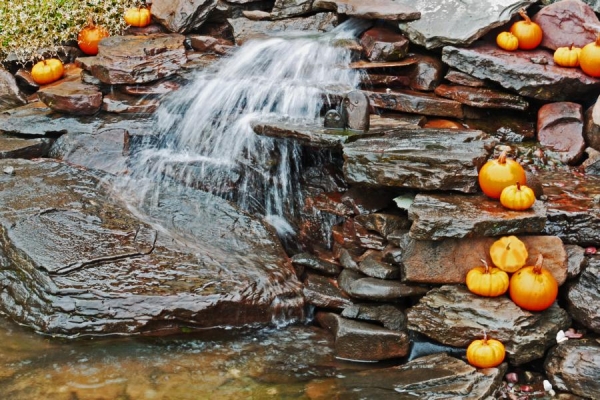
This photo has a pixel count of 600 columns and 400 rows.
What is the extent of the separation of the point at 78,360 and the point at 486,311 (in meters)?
A: 2.80

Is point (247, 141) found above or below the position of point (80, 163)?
above

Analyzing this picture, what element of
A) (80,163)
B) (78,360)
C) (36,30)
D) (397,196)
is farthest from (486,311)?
(36,30)

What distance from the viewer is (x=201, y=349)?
5.24m

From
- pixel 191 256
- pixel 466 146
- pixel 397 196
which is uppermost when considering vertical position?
pixel 466 146

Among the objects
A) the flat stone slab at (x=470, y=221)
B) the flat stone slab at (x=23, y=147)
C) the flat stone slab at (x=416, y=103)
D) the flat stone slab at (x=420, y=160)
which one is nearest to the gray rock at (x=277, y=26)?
the flat stone slab at (x=416, y=103)

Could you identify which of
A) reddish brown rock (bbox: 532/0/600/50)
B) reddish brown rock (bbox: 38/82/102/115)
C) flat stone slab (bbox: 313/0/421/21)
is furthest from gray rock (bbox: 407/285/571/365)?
reddish brown rock (bbox: 38/82/102/115)

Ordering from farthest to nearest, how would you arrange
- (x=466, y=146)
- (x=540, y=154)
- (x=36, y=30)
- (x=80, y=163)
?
(x=36, y=30) → (x=80, y=163) → (x=540, y=154) → (x=466, y=146)

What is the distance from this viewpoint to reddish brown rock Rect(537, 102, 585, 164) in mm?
6555

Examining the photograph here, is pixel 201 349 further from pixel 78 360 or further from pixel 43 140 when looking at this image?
pixel 43 140

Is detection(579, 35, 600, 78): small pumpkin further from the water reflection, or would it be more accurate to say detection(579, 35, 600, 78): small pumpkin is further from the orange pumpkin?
the water reflection

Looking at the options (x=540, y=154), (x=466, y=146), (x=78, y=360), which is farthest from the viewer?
(x=540, y=154)

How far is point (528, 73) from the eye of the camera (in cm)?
671

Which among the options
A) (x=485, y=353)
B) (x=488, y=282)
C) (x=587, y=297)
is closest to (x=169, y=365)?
(x=485, y=353)

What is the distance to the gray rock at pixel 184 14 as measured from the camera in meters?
8.63
